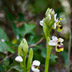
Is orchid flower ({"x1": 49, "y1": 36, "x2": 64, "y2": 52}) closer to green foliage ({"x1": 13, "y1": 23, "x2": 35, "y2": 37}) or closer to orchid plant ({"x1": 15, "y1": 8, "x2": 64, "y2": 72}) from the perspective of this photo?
orchid plant ({"x1": 15, "y1": 8, "x2": 64, "y2": 72})

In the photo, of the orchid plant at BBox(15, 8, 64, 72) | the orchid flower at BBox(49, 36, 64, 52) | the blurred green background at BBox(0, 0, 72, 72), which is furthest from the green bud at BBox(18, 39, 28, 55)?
the blurred green background at BBox(0, 0, 72, 72)

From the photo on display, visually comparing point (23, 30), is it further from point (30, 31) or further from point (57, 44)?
point (57, 44)

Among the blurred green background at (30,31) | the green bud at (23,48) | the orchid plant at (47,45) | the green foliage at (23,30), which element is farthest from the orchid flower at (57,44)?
the green foliage at (23,30)

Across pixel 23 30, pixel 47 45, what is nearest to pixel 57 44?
pixel 47 45

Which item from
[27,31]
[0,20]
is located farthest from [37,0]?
[27,31]

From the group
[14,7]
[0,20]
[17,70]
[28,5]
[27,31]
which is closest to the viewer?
[17,70]

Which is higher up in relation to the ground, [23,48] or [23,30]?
[23,30]

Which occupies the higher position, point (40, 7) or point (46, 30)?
point (40, 7)

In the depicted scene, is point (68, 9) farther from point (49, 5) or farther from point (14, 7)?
point (14, 7)
